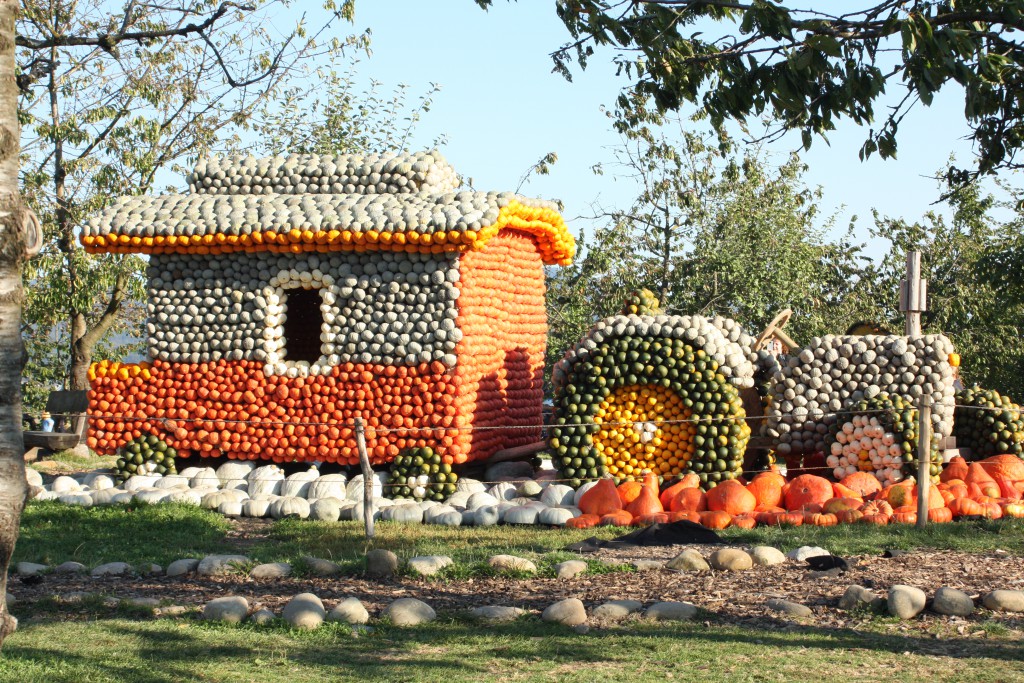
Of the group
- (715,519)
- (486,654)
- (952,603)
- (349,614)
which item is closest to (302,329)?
(715,519)

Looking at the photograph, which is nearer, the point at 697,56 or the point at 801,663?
the point at 801,663

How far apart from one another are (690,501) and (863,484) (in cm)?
210

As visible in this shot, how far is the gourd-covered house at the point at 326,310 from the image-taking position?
45.5 feet

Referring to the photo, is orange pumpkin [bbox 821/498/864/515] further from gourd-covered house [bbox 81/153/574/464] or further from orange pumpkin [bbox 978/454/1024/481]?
gourd-covered house [bbox 81/153/574/464]

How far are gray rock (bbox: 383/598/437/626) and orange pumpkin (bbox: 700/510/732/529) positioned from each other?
426cm

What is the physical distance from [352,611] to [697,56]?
415 centimetres

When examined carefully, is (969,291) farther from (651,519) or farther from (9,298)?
(9,298)

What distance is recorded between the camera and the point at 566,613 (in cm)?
738

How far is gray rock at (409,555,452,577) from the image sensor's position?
8.95 meters

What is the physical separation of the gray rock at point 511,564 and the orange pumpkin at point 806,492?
3861mm

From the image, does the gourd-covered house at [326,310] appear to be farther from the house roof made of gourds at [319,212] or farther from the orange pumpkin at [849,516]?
the orange pumpkin at [849,516]

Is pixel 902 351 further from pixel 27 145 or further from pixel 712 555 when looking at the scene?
pixel 27 145

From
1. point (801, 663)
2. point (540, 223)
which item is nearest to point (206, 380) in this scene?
point (540, 223)

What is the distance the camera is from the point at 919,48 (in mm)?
6688
